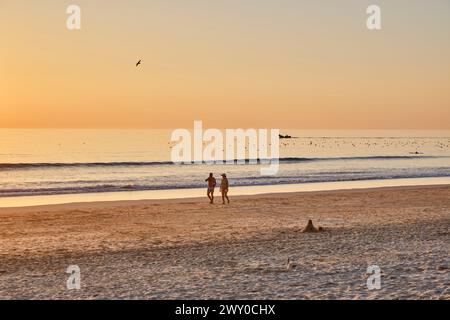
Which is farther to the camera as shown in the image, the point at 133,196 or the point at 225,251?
the point at 133,196

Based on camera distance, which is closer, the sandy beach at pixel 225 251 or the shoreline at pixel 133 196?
the sandy beach at pixel 225 251

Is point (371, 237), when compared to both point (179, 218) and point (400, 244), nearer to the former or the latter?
point (400, 244)

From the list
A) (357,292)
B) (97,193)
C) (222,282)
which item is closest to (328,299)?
(357,292)

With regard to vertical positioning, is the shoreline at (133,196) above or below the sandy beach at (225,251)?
above

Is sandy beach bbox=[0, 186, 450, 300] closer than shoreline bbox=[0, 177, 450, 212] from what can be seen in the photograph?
Yes

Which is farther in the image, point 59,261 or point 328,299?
point 59,261

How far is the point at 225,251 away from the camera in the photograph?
15.6 meters

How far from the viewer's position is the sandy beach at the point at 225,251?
1121 cm

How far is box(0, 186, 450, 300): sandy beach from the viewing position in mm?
11211

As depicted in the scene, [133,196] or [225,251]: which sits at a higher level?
[133,196]

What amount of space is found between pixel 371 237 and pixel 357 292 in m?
7.31

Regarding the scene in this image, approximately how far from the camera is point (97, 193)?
38594 millimetres

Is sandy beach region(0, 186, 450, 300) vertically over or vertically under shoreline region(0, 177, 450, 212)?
under
